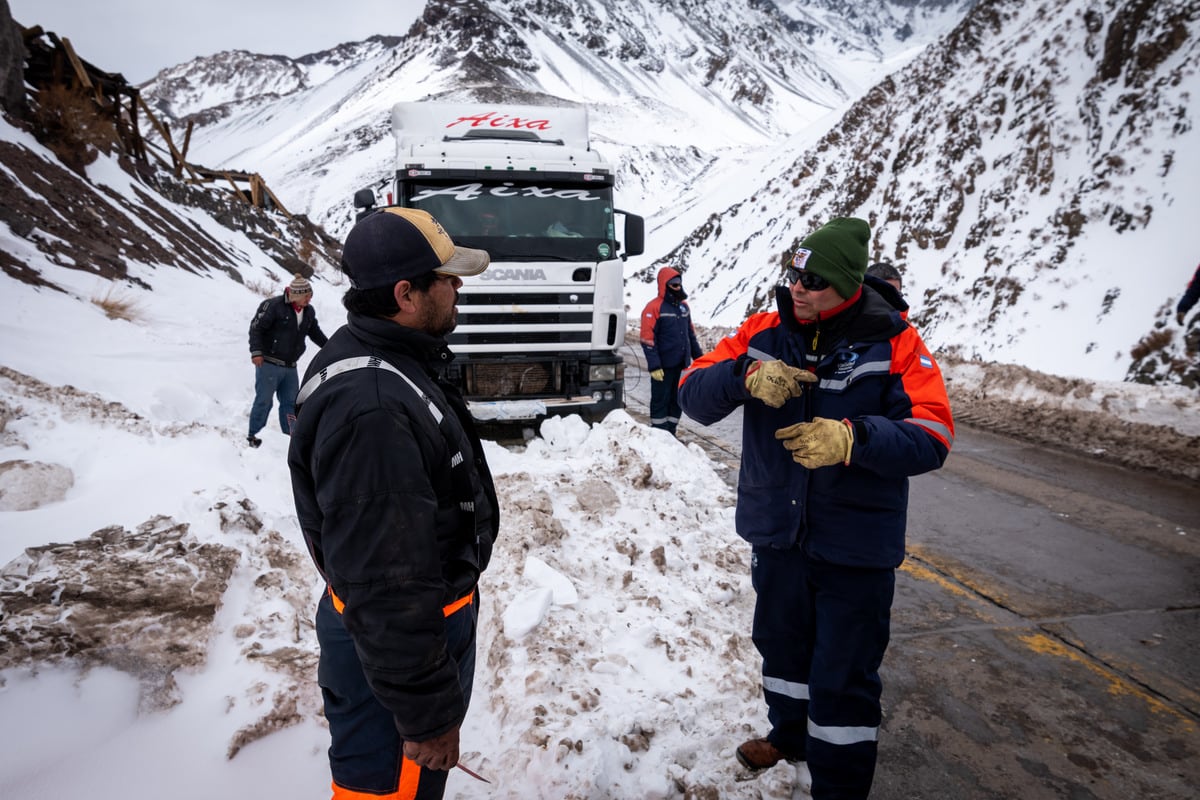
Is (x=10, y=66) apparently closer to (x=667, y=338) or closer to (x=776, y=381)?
(x=667, y=338)

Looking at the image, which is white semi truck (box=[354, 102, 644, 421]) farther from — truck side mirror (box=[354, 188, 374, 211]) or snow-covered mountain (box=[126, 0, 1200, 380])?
snow-covered mountain (box=[126, 0, 1200, 380])

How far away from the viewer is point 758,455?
2.56 m

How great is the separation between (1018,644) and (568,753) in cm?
256

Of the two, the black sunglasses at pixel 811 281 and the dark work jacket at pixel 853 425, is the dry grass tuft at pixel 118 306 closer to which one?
the dark work jacket at pixel 853 425

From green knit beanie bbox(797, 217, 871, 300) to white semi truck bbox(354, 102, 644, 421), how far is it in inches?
190

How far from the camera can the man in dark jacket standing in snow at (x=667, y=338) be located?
6.98 m

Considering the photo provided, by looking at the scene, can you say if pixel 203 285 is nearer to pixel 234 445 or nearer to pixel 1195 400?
pixel 234 445

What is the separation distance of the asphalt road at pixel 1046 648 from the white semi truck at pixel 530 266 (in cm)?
363

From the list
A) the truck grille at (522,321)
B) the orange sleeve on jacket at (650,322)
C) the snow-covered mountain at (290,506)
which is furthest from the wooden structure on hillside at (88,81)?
the orange sleeve on jacket at (650,322)

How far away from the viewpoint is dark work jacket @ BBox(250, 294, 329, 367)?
637cm

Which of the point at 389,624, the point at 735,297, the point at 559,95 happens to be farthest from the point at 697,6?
the point at 389,624

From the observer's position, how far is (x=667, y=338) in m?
7.02

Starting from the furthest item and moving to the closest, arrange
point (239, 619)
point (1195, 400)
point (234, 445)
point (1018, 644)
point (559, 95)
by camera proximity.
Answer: point (559, 95) → point (1195, 400) → point (234, 445) → point (1018, 644) → point (239, 619)

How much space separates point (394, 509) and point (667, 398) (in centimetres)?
581
